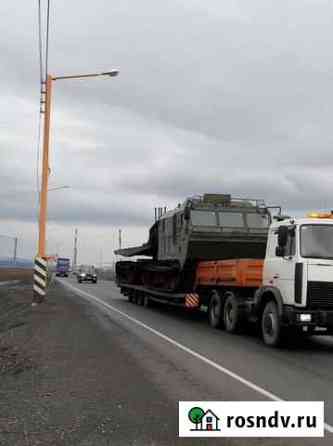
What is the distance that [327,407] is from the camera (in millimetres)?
7215

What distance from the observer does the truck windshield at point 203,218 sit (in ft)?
59.7

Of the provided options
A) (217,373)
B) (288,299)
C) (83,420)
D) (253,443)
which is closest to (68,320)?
(288,299)

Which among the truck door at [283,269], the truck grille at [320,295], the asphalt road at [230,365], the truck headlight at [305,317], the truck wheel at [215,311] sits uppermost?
the truck door at [283,269]

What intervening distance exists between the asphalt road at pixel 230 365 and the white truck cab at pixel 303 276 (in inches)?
26.2

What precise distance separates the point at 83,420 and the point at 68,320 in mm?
11047

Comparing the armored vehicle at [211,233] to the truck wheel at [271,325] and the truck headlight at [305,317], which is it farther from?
the truck headlight at [305,317]

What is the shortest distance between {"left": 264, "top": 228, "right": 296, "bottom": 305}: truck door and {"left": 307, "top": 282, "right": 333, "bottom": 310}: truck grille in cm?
38

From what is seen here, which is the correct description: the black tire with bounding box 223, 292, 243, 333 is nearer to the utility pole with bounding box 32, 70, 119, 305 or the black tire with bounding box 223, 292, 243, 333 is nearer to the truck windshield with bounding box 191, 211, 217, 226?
the truck windshield with bounding box 191, 211, 217, 226

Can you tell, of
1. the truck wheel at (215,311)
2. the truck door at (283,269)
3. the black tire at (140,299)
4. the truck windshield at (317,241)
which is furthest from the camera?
the black tire at (140,299)

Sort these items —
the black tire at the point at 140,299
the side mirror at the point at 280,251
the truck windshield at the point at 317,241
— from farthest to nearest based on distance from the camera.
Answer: the black tire at the point at 140,299, the side mirror at the point at 280,251, the truck windshield at the point at 317,241

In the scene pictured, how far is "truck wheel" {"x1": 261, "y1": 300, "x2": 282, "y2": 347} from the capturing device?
12.0 m

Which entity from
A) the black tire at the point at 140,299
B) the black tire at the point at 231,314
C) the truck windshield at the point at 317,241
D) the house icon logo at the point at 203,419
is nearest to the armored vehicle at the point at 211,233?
the black tire at the point at 231,314

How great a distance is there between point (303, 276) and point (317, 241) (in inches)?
33.5

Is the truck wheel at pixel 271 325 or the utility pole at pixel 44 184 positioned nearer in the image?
the truck wheel at pixel 271 325
